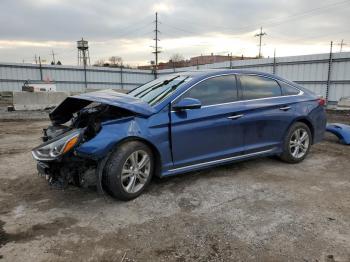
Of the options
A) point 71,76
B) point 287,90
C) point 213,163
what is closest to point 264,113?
point 287,90

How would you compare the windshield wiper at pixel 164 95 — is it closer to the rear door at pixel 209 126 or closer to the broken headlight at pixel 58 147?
the rear door at pixel 209 126

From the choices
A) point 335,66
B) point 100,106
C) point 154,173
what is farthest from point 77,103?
point 335,66

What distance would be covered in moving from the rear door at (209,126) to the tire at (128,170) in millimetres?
411

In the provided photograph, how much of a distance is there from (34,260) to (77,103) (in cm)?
241

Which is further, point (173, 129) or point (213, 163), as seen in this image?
point (213, 163)

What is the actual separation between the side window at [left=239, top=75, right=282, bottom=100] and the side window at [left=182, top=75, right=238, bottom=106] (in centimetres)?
19

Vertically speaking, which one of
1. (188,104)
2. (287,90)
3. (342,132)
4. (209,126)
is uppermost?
(287,90)

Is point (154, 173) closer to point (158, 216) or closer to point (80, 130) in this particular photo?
point (158, 216)

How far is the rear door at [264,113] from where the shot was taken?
457 centimetres

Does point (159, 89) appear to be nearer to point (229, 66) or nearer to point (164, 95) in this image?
point (164, 95)

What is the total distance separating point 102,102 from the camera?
3729mm

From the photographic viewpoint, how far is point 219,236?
289 centimetres

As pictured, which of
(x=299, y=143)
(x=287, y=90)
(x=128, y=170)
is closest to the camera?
(x=128, y=170)

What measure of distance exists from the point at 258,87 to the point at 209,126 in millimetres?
1260
